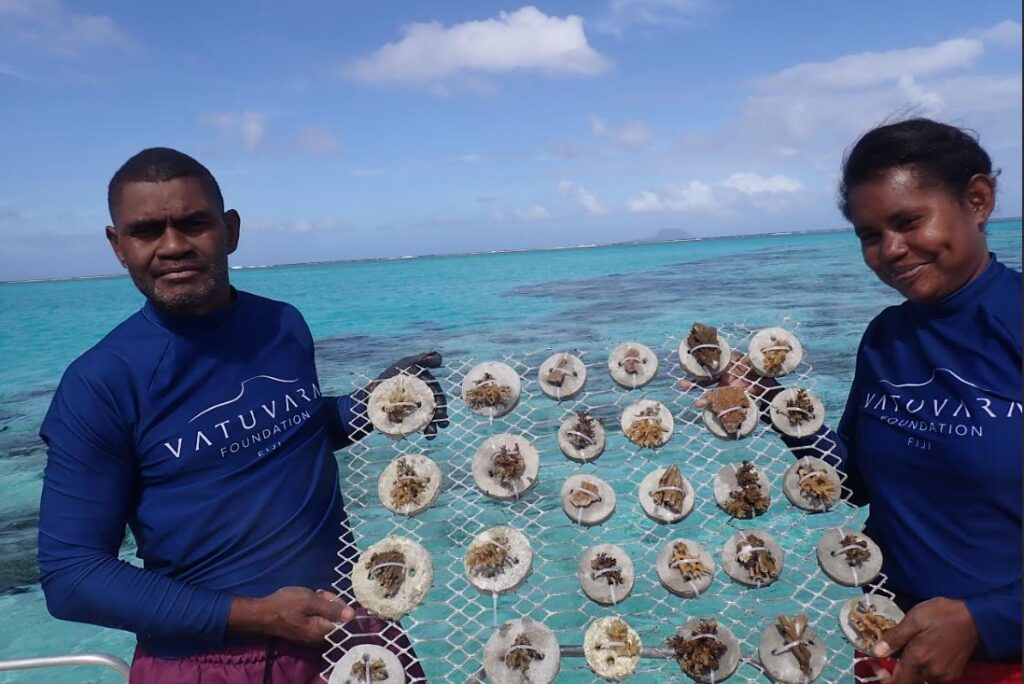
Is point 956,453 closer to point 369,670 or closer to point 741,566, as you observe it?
point 741,566

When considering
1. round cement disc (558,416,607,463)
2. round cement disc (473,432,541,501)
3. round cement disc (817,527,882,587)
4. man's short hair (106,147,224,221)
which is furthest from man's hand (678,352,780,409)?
man's short hair (106,147,224,221)

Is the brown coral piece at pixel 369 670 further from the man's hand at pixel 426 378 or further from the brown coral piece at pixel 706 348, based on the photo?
the brown coral piece at pixel 706 348

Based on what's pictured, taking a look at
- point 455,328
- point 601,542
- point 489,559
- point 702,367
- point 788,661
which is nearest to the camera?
point 788,661

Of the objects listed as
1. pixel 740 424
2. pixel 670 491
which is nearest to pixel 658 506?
pixel 670 491

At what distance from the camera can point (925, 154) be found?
231 centimetres

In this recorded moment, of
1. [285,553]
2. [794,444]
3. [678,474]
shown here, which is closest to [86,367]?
[285,553]

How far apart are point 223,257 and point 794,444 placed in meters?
2.62

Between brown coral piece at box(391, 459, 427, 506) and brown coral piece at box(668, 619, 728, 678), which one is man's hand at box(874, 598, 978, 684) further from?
brown coral piece at box(391, 459, 427, 506)

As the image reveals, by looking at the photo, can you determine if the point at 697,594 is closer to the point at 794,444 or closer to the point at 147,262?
the point at 794,444

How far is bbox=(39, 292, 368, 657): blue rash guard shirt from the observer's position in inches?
95.3

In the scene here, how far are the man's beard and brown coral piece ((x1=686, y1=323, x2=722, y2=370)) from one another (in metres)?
2.13

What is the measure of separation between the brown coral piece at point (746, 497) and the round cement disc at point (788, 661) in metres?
0.47

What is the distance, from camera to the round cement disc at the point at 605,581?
2822mm

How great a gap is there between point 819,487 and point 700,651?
32.2 inches
